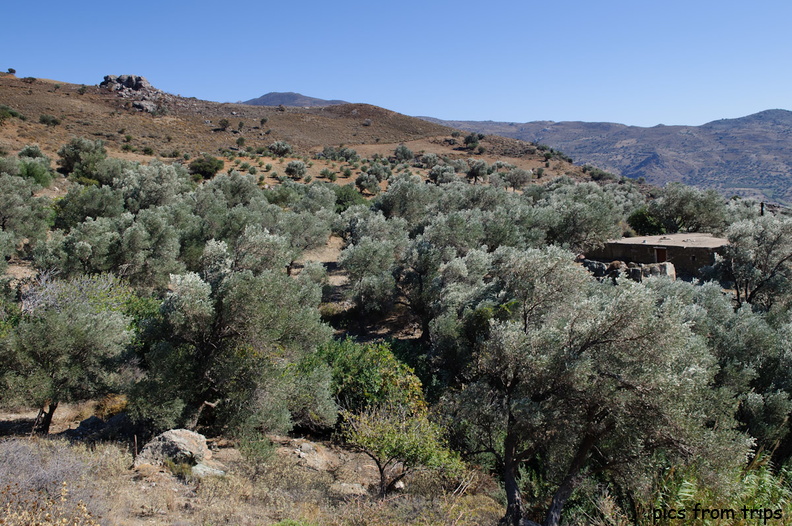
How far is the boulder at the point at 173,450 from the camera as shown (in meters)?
9.76

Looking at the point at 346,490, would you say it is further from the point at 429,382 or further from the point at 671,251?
the point at 671,251

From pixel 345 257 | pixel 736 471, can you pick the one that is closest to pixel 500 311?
Result: pixel 736 471

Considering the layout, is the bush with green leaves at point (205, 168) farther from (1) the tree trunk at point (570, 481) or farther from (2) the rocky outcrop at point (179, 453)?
(1) the tree trunk at point (570, 481)

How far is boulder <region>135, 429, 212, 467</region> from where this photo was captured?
9765mm

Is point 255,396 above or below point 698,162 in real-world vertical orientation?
below

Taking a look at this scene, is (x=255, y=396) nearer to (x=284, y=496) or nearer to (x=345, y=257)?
(x=284, y=496)

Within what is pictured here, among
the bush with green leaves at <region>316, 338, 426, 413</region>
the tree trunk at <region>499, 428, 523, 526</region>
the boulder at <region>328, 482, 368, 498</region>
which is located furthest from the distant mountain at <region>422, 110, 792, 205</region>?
the boulder at <region>328, 482, 368, 498</region>

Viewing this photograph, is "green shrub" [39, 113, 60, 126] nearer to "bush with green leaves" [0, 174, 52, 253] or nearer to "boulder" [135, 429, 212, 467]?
"bush with green leaves" [0, 174, 52, 253]

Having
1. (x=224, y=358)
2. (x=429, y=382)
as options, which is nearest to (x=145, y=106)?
(x=224, y=358)

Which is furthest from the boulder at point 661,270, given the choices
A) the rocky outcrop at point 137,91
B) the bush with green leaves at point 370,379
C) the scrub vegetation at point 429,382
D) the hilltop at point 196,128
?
the rocky outcrop at point 137,91

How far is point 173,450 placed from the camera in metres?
9.97

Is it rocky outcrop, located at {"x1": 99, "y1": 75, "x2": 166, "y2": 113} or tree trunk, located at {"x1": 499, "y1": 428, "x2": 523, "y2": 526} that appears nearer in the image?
tree trunk, located at {"x1": 499, "y1": 428, "x2": 523, "y2": 526}

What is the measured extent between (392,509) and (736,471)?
6.83 metres

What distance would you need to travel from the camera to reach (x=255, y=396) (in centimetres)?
1143
